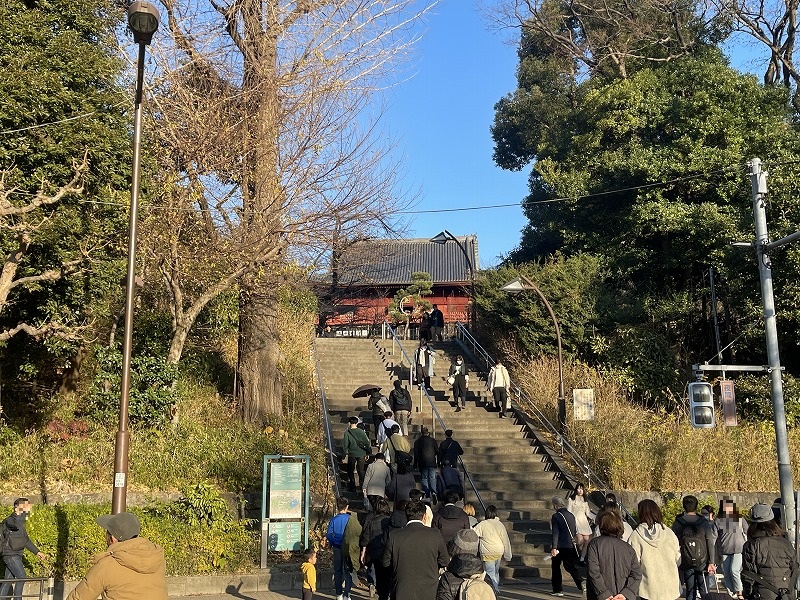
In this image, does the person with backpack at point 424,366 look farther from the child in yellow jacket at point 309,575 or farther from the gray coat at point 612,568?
the gray coat at point 612,568

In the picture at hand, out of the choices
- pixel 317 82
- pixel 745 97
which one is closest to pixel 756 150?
pixel 745 97

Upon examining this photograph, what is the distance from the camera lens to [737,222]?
2342cm

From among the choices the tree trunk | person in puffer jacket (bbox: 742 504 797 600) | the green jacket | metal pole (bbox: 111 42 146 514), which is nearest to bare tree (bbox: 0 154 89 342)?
metal pole (bbox: 111 42 146 514)

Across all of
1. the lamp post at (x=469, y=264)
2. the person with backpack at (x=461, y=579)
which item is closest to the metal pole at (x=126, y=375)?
the person with backpack at (x=461, y=579)

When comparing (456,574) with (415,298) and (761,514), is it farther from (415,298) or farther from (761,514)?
(415,298)

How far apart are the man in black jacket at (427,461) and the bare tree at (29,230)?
6703mm

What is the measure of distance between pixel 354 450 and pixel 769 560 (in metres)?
9.76

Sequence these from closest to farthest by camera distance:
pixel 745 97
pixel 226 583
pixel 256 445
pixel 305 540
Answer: pixel 226 583 < pixel 305 540 < pixel 256 445 < pixel 745 97

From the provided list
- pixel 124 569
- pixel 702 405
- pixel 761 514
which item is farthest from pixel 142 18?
pixel 702 405

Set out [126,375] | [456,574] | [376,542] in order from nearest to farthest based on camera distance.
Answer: [456,574]
[376,542]
[126,375]

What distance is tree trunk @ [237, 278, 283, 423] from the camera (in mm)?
19547

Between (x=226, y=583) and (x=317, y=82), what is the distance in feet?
37.7

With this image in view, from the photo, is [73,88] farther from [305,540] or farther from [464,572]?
[464,572]

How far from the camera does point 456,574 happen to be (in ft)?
21.4
